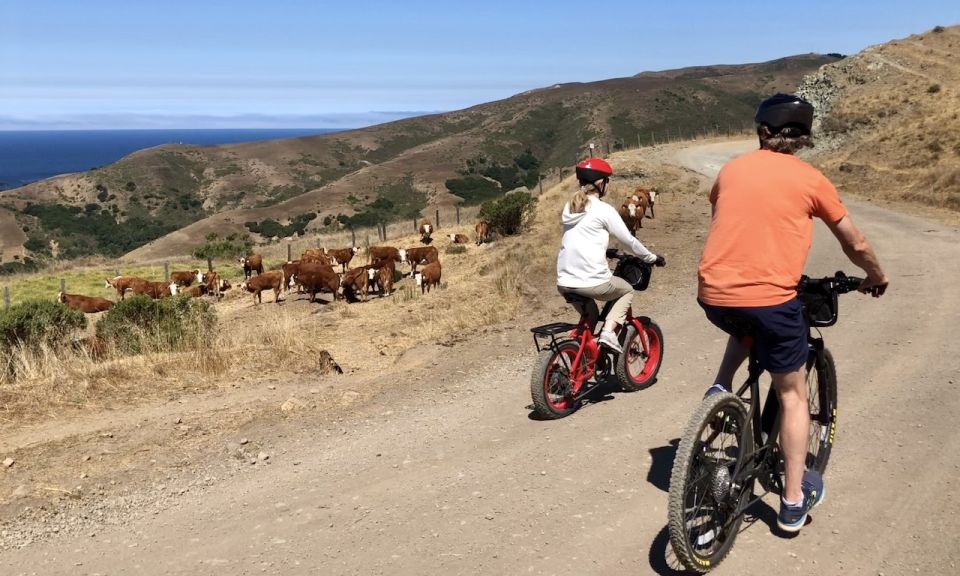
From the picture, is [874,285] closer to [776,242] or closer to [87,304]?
[776,242]

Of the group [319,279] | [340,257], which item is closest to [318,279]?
[319,279]

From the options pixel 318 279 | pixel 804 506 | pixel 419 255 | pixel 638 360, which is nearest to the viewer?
pixel 804 506

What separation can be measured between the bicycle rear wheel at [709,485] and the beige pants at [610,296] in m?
2.21

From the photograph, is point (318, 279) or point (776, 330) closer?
point (776, 330)

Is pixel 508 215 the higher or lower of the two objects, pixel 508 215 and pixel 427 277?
the higher

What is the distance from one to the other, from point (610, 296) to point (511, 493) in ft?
6.66

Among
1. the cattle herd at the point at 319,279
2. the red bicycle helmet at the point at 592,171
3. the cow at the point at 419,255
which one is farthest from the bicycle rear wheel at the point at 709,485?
the cow at the point at 419,255

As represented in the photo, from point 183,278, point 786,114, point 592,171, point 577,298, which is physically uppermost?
point 786,114

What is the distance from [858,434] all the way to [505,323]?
5.41 meters

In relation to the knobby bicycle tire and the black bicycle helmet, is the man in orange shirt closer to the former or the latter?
the black bicycle helmet

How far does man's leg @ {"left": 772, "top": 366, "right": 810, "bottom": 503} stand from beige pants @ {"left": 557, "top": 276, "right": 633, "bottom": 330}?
226cm

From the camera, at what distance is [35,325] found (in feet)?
39.7

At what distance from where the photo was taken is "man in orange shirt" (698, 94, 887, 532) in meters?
3.73

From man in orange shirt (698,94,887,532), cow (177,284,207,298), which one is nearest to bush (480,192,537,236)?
cow (177,284,207,298)
